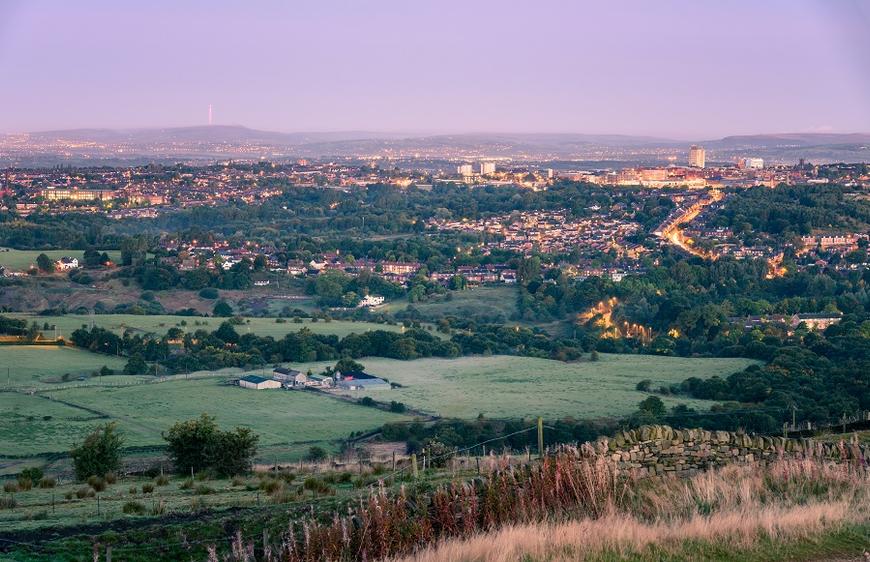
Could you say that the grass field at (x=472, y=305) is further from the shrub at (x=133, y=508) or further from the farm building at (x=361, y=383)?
the shrub at (x=133, y=508)

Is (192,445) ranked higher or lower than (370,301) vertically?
higher

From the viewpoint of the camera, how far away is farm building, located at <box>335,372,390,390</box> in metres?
26.6

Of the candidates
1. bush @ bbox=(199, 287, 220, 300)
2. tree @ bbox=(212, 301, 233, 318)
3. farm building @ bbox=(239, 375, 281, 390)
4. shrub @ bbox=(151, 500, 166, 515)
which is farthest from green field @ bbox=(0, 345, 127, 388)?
shrub @ bbox=(151, 500, 166, 515)

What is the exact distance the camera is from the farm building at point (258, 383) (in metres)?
26.2

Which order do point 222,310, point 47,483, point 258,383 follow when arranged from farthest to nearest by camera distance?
point 222,310, point 258,383, point 47,483

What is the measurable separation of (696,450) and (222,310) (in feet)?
108

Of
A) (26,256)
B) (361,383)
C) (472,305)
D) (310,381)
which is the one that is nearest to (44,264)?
(26,256)

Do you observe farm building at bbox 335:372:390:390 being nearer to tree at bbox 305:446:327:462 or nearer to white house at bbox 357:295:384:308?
tree at bbox 305:446:327:462

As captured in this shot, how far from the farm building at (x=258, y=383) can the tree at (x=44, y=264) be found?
24.8 metres

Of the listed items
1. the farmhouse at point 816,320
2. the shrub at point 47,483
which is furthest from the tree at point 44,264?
the shrub at point 47,483

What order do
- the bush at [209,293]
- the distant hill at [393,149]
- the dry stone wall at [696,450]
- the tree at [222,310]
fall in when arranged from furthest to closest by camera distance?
the distant hill at [393,149], the bush at [209,293], the tree at [222,310], the dry stone wall at [696,450]

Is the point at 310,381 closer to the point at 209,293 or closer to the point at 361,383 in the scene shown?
the point at 361,383

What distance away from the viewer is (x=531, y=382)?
27.7 metres

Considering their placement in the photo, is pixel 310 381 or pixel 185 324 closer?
pixel 310 381
